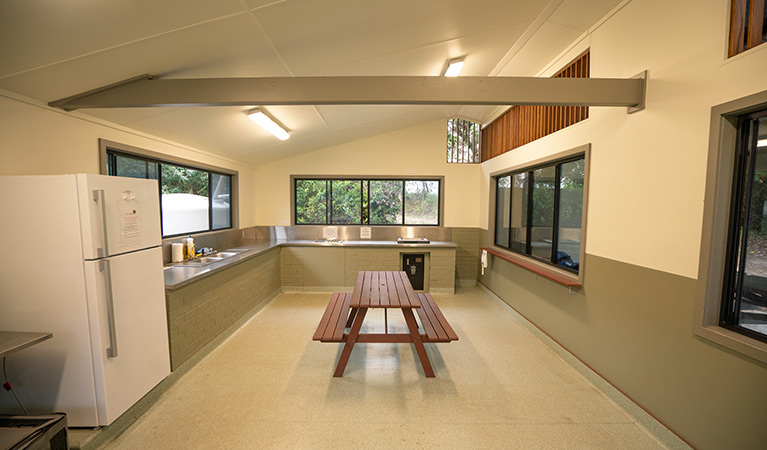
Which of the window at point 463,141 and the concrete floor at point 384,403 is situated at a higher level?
the window at point 463,141

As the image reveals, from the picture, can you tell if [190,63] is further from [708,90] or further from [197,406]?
[708,90]

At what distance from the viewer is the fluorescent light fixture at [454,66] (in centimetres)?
312

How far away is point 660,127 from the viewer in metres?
1.95

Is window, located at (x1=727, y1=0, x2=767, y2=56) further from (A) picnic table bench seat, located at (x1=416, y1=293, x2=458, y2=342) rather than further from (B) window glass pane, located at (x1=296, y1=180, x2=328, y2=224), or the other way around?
(B) window glass pane, located at (x1=296, y1=180, x2=328, y2=224)

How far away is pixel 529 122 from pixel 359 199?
120 inches

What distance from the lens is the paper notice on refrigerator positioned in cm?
194

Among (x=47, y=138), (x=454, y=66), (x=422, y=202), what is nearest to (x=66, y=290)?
(x=47, y=138)

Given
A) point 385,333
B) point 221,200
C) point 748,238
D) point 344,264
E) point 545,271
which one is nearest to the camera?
point 748,238

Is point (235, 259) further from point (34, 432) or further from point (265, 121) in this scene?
point (34, 432)

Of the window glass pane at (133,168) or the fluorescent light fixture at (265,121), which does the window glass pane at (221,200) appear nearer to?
the window glass pane at (133,168)

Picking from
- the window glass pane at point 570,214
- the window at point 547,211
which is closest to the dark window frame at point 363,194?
the window at point 547,211

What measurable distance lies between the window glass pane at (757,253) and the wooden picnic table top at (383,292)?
6.21 ft

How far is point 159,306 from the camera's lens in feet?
7.39

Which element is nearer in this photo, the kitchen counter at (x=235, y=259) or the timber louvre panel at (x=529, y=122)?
the kitchen counter at (x=235, y=259)
